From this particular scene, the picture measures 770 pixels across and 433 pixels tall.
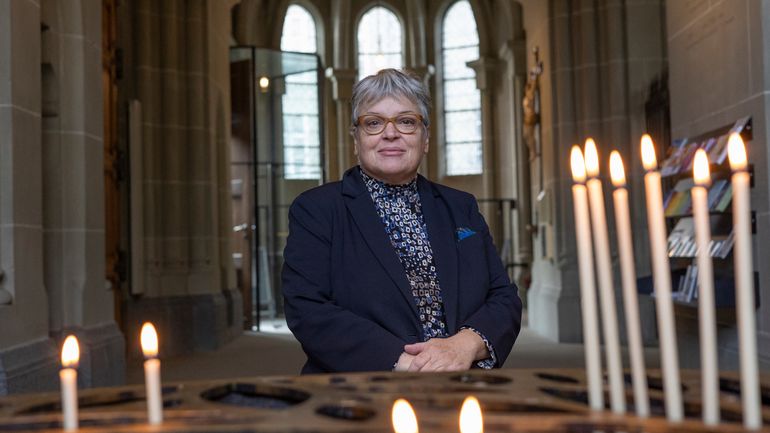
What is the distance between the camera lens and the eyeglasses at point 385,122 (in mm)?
2783

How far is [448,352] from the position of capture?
255 cm

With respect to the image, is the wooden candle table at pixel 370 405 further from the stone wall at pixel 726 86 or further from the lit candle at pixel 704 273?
the stone wall at pixel 726 86

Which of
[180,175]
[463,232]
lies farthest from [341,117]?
[463,232]

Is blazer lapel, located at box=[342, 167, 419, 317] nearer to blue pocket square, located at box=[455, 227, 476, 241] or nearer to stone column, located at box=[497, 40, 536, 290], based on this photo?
blue pocket square, located at box=[455, 227, 476, 241]

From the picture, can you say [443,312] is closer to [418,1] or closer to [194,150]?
[194,150]

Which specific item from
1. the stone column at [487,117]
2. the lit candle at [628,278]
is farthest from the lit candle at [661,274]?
the stone column at [487,117]

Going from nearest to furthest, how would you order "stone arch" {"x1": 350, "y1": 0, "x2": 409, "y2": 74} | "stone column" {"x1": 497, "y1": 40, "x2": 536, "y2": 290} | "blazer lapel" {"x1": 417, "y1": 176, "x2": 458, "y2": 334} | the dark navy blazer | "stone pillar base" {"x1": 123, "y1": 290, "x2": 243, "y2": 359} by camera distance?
the dark navy blazer → "blazer lapel" {"x1": 417, "y1": 176, "x2": 458, "y2": 334} → "stone pillar base" {"x1": 123, "y1": 290, "x2": 243, "y2": 359} → "stone column" {"x1": 497, "y1": 40, "x2": 536, "y2": 290} → "stone arch" {"x1": 350, "y1": 0, "x2": 409, "y2": 74}

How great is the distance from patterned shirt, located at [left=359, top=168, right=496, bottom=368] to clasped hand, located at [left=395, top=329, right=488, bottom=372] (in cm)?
7

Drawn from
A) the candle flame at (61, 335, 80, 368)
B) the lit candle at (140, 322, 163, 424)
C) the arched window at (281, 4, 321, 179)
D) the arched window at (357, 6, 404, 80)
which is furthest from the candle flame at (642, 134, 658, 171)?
the arched window at (357, 6, 404, 80)

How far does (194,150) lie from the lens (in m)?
11.1

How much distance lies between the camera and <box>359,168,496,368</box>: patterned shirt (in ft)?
9.03

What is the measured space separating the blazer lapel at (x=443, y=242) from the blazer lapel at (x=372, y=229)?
99 millimetres

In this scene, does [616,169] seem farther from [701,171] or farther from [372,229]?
[372,229]

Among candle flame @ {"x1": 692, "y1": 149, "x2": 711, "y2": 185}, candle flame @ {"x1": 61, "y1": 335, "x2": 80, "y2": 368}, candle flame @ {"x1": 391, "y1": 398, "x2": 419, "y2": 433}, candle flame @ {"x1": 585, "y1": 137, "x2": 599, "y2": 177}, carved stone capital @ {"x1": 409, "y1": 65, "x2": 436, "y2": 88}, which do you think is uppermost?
carved stone capital @ {"x1": 409, "y1": 65, "x2": 436, "y2": 88}
